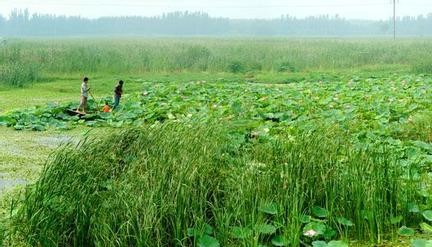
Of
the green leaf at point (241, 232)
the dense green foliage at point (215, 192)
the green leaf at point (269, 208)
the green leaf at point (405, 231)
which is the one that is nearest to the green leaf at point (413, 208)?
the dense green foliage at point (215, 192)

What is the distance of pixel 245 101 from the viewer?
9.62 meters

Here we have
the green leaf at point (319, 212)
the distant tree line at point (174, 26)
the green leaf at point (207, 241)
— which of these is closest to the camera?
the green leaf at point (207, 241)

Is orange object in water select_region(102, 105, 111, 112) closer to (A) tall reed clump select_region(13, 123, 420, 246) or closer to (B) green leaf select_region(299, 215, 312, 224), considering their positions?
(A) tall reed clump select_region(13, 123, 420, 246)

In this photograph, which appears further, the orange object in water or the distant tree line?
the distant tree line

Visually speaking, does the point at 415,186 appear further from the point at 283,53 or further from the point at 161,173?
the point at 283,53

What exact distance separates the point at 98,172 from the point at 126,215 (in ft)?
2.16

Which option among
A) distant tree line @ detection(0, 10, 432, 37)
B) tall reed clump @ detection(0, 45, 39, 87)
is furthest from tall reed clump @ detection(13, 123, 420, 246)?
distant tree line @ detection(0, 10, 432, 37)

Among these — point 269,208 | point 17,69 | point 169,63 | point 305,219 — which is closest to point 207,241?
point 269,208

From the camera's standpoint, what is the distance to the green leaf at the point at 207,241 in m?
3.70

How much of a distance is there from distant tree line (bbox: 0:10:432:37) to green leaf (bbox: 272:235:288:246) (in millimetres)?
107325

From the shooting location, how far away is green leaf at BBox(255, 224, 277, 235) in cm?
376

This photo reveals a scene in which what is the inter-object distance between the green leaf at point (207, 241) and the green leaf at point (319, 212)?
2.60 ft

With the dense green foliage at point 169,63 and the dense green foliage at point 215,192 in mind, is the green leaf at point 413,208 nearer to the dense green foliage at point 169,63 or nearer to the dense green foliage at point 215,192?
the dense green foliage at point 215,192

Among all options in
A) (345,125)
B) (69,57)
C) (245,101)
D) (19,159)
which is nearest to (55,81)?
→ (69,57)
